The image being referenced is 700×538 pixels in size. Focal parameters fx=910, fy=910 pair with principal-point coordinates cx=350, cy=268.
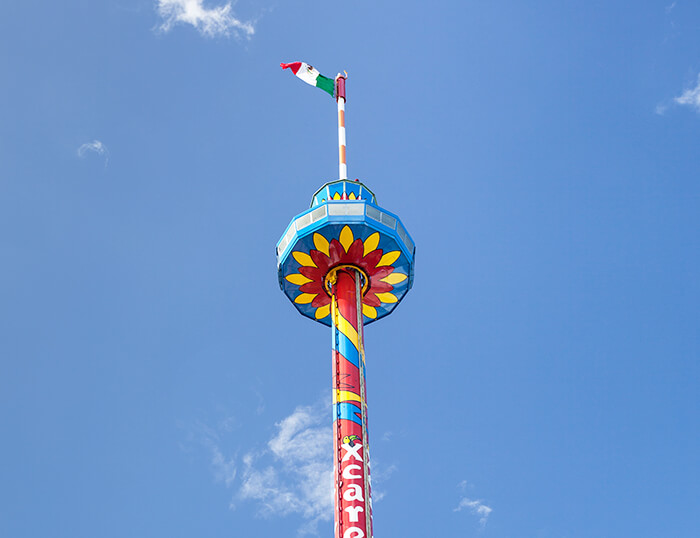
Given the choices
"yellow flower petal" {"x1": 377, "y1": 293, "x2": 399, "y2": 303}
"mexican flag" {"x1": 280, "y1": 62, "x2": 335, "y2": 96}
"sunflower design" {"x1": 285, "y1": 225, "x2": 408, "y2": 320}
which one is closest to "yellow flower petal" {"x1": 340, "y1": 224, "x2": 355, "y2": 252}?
"sunflower design" {"x1": 285, "y1": 225, "x2": 408, "y2": 320}

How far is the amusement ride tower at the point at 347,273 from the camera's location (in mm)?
37938

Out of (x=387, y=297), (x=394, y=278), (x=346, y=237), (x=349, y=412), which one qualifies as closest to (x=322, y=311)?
(x=387, y=297)

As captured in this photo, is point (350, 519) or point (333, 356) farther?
point (333, 356)

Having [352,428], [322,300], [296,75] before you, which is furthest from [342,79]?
[352,428]

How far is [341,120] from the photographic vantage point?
4819 centimetres

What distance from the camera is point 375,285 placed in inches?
1716

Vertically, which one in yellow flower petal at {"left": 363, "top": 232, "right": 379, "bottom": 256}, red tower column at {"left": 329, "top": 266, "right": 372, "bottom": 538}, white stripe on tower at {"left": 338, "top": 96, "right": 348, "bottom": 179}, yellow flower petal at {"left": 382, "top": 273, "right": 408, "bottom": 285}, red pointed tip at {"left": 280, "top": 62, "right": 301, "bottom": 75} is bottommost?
red tower column at {"left": 329, "top": 266, "right": 372, "bottom": 538}

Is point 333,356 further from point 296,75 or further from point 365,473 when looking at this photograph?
point 296,75

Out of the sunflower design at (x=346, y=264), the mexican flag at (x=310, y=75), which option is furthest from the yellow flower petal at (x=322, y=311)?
the mexican flag at (x=310, y=75)

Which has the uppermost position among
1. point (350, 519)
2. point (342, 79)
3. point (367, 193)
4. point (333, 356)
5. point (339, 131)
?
point (342, 79)

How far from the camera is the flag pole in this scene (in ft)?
149

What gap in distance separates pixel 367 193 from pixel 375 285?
4446mm

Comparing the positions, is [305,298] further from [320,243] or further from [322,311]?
[320,243]

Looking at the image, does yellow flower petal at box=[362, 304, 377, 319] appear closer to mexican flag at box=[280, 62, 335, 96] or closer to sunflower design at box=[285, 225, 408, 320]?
sunflower design at box=[285, 225, 408, 320]
